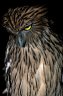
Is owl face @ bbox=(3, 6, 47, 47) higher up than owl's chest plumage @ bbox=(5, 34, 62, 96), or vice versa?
owl face @ bbox=(3, 6, 47, 47)

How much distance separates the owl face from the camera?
4.12ft

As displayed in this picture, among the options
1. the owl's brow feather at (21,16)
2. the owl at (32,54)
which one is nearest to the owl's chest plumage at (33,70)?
the owl at (32,54)

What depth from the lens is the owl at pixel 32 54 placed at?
1.29 metres

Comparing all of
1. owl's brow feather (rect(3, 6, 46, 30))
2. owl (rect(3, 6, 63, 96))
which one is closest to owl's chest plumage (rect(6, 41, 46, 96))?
owl (rect(3, 6, 63, 96))

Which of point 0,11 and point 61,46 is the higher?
point 0,11

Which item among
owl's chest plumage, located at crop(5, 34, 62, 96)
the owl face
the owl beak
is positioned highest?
the owl face

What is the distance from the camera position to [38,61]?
1.43m

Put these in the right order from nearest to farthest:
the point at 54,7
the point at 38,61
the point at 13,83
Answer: the point at 38,61, the point at 13,83, the point at 54,7

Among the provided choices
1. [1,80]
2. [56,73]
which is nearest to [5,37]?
[1,80]

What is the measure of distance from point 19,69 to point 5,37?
0.60 m

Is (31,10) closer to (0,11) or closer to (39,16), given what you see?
(39,16)

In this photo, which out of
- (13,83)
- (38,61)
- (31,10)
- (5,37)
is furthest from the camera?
(5,37)

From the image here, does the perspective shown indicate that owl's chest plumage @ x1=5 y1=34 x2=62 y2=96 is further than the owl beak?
Yes

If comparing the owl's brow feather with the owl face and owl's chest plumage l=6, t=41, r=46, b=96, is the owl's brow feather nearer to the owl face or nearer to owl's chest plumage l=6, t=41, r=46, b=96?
the owl face
